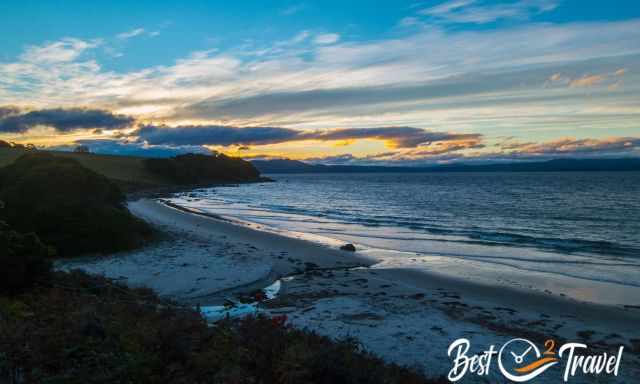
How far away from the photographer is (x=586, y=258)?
20.1m

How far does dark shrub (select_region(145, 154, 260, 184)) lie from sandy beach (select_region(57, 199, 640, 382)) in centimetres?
9204

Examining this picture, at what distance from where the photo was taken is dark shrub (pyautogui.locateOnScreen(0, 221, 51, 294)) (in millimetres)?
8570

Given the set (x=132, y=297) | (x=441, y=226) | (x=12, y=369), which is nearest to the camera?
(x=12, y=369)

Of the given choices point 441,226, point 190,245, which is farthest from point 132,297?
point 441,226

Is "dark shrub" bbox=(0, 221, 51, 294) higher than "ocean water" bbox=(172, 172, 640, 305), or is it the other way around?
"dark shrub" bbox=(0, 221, 51, 294)

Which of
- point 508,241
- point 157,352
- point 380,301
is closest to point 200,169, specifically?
point 508,241

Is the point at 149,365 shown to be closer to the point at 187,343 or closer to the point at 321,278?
the point at 187,343

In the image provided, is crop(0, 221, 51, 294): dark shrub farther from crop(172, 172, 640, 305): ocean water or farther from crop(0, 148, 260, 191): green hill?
crop(0, 148, 260, 191): green hill

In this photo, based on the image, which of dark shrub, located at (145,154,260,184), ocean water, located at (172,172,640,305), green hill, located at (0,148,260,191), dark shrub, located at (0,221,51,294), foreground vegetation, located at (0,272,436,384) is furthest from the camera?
dark shrub, located at (145,154,260,184)

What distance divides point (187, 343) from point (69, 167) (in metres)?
19.4

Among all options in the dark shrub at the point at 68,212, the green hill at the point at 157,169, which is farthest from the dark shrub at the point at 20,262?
the green hill at the point at 157,169

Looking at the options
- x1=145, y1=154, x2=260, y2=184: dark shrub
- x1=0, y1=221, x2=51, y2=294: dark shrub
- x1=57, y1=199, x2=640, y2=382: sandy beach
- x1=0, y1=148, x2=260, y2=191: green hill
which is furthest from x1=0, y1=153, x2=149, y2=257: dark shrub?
x1=145, y1=154, x2=260, y2=184: dark shrub

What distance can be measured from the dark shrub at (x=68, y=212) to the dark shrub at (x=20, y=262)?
9.04 meters

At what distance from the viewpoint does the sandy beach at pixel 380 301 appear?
9570 mm
